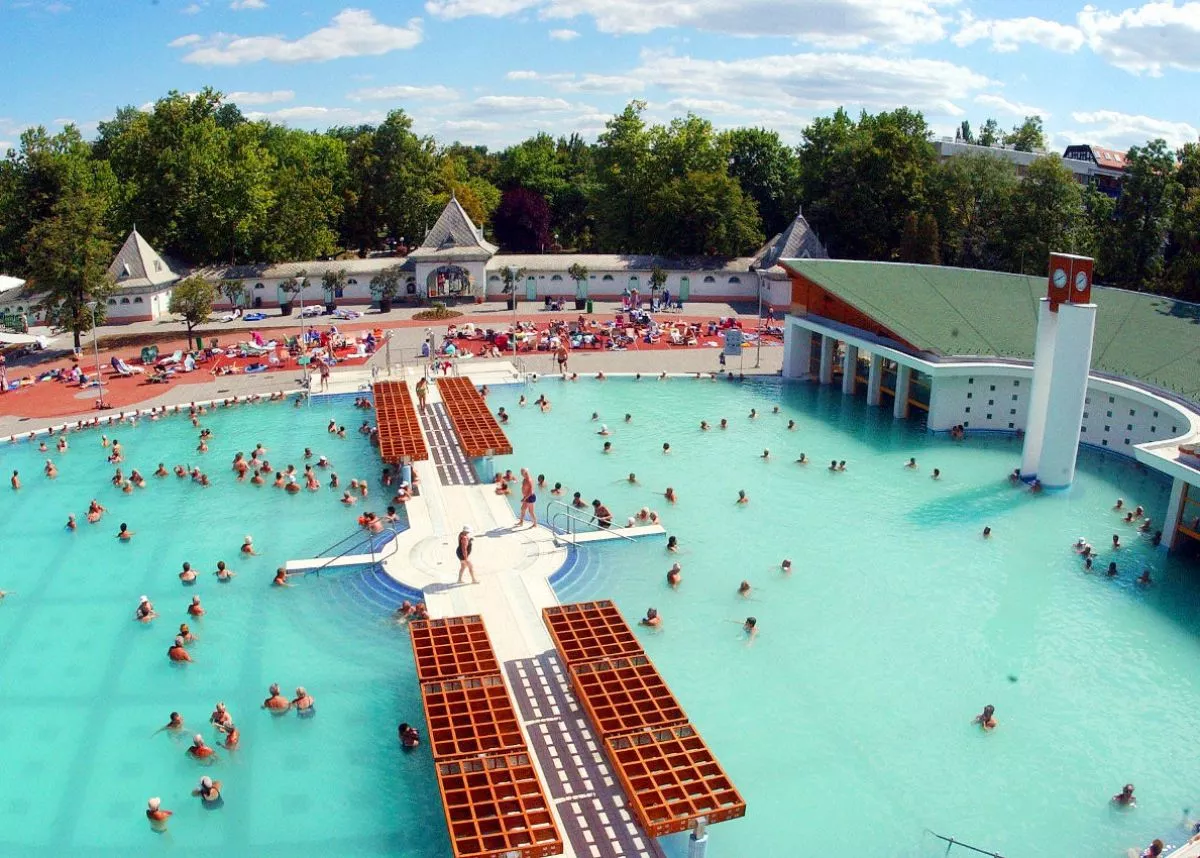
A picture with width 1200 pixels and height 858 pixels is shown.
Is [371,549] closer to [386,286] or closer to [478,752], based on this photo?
[478,752]

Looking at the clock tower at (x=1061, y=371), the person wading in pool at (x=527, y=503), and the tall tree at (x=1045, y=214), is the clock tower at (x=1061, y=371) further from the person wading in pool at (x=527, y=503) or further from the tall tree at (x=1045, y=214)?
the tall tree at (x=1045, y=214)

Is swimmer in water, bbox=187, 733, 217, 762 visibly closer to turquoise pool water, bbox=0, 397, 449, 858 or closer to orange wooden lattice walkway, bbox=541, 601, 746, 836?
turquoise pool water, bbox=0, 397, 449, 858

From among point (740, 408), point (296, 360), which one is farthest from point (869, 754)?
point (296, 360)

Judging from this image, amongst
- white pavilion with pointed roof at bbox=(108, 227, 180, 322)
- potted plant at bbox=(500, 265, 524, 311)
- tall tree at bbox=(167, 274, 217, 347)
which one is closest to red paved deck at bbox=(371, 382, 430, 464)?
tall tree at bbox=(167, 274, 217, 347)

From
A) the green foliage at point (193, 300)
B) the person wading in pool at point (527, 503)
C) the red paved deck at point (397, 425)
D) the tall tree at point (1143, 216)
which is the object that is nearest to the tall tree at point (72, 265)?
the green foliage at point (193, 300)

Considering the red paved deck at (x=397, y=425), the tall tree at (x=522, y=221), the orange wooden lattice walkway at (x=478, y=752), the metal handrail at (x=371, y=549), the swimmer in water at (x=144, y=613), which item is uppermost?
the tall tree at (x=522, y=221)

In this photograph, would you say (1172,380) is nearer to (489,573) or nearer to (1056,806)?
(1056,806)
